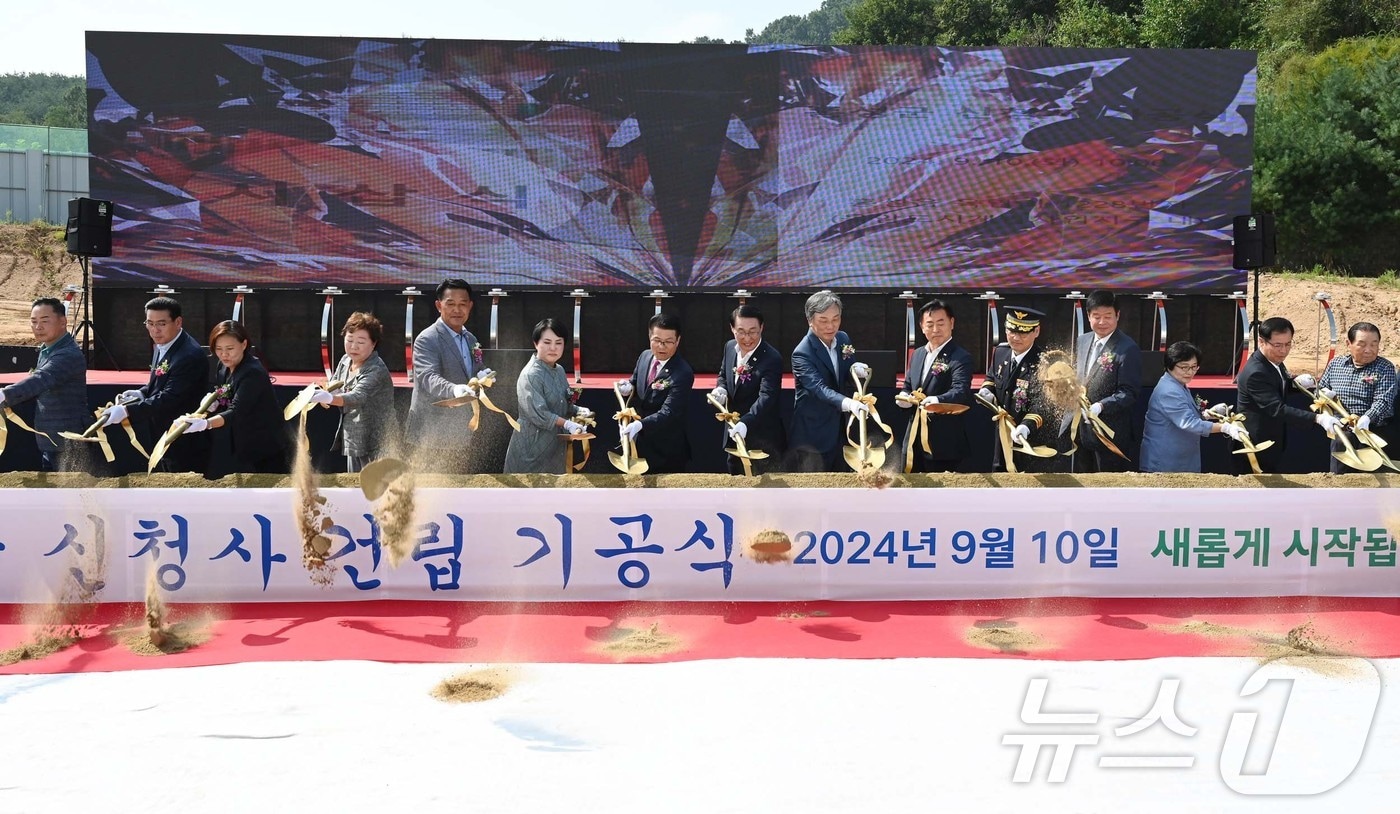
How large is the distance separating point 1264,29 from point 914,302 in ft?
74.4

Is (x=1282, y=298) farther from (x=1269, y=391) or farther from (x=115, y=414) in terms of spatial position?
(x=115, y=414)

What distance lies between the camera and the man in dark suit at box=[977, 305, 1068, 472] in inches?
208

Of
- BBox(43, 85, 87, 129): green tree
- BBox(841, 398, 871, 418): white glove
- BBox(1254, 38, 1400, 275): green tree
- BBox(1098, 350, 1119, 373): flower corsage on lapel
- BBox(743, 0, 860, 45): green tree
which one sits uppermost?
BBox(743, 0, 860, 45): green tree

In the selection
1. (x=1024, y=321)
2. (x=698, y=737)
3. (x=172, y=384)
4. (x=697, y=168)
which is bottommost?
(x=698, y=737)

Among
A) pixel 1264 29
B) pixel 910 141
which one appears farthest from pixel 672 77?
pixel 1264 29

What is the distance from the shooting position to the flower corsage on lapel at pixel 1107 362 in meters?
5.34

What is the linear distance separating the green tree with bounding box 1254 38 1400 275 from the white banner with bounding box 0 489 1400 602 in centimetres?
1847

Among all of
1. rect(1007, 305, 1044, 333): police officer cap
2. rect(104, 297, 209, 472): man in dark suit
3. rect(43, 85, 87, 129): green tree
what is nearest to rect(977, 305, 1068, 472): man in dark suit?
rect(1007, 305, 1044, 333): police officer cap

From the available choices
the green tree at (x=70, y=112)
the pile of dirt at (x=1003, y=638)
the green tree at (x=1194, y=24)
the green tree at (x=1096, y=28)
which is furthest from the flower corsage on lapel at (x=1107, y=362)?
the green tree at (x=70, y=112)

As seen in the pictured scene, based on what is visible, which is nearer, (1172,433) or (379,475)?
(379,475)

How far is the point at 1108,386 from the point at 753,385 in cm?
165

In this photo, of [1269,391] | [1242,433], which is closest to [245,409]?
[1242,433]

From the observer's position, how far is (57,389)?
536cm

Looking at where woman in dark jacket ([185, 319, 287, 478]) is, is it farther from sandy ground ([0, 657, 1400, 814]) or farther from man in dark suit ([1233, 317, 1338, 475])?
man in dark suit ([1233, 317, 1338, 475])
